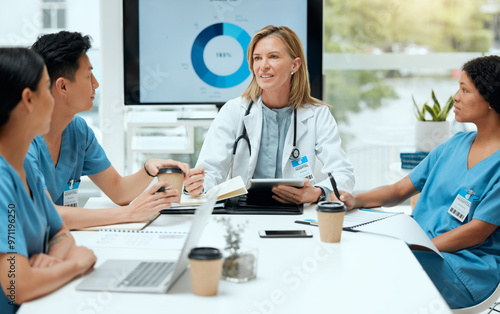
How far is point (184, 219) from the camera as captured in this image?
185cm

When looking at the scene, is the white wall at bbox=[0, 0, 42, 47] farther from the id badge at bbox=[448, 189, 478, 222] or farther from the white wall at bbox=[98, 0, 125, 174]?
the id badge at bbox=[448, 189, 478, 222]

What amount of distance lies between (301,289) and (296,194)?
0.85 m

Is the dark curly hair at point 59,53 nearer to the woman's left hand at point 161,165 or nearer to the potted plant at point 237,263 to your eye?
the woman's left hand at point 161,165

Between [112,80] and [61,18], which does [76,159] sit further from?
[61,18]

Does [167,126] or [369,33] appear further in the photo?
[369,33]

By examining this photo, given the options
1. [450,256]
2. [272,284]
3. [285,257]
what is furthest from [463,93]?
[272,284]

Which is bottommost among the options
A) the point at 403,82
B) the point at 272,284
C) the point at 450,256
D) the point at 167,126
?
the point at 450,256

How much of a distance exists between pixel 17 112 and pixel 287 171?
60.0 inches

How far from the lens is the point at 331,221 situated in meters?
1.55

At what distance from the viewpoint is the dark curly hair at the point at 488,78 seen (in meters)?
2.11

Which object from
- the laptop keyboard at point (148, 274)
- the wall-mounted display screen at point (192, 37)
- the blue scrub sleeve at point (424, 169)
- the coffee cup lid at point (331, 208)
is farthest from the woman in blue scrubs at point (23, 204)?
the wall-mounted display screen at point (192, 37)

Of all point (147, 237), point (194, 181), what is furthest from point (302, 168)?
point (147, 237)

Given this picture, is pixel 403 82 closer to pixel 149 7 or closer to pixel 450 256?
pixel 149 7

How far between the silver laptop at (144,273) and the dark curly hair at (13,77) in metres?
0.40
